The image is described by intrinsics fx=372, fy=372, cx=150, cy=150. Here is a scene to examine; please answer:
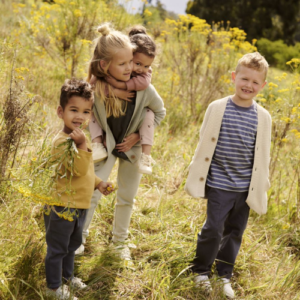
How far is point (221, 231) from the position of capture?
2.45m

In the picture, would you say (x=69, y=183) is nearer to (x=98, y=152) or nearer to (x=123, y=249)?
(x=98, y=152)

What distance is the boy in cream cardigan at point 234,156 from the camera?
2396mm

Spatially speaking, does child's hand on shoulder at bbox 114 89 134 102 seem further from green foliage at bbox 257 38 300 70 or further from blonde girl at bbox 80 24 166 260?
green foliage at bbox 257 38 300 70

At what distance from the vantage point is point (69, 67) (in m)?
5.78

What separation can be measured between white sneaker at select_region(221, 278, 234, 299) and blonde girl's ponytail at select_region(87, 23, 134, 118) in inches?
53.3

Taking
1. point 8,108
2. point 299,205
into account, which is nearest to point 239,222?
point 299,205

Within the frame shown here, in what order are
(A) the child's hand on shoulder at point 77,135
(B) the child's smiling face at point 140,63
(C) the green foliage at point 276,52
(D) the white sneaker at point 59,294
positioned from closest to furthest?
(A) the child's hand on shoulder at point 77,135
(D) the white sneaker at point 59,294
(B) the child's smiling face at point 140,63
(C) the green foliage at point 276,52

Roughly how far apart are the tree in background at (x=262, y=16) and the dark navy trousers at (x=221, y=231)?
18266mm

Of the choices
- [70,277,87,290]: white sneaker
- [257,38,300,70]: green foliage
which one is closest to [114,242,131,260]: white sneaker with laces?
[70,277,87,290]: white sneaker

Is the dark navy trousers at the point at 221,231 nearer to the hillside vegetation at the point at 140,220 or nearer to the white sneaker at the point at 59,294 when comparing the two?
the hillside vegetation at the point at 140,220

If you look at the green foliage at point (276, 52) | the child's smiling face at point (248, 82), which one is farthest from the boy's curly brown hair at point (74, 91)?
the green foliage at point (276, 52)

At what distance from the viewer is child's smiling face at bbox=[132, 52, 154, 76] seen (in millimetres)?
2328

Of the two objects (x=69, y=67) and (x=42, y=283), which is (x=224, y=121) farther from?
(x=69, y=67)

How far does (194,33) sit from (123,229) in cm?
414
